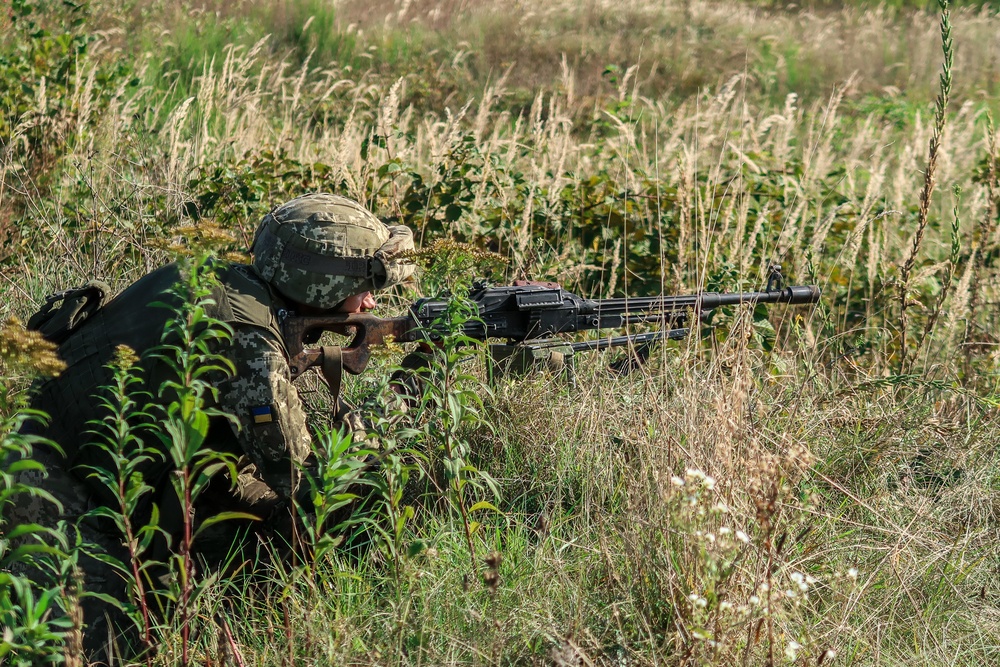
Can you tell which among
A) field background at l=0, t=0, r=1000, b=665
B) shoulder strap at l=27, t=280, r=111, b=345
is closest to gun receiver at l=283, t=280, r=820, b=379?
field background at l=0, t=0, r=1000, b=665

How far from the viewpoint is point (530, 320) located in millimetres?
4188

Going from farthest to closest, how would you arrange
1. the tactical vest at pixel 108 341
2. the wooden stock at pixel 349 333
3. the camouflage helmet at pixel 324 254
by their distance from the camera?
1. the wooden stock at pixel 349 333
2. the camouflage helmet at pixel 324 254
3. the tactical vest at pixel 108 341

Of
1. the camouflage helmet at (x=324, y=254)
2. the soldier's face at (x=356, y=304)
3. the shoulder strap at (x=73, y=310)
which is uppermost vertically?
the camouflage helmet at (x=324, y=254)

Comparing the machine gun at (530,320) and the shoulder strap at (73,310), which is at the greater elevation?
the shoulder strap at (73,310)

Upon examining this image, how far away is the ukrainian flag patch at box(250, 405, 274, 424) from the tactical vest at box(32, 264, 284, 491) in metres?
0.26

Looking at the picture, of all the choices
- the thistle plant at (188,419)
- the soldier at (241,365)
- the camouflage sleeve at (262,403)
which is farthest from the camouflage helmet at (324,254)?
the thistle plant at (188,419)

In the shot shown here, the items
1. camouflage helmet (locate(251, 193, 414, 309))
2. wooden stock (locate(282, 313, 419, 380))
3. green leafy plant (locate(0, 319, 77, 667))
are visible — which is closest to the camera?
green leafy plant (locate(0, 319, 77, 667))

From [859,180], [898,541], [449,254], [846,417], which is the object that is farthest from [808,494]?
[859,180]

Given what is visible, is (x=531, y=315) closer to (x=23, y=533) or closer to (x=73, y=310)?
(x=73, y=310)

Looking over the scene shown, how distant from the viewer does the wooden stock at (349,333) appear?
362 cm

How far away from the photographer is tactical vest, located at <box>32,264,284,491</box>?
3.19m

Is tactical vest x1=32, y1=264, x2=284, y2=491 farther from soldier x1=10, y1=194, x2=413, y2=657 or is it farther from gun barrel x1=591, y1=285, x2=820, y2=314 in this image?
gun barrel x1=591, y1=285, x2=820, y2=314

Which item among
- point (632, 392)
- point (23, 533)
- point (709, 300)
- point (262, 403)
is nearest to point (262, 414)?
point (262, 403)

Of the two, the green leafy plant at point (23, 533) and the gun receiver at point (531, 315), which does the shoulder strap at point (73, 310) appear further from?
the green leafy plant at point (23, 533)
